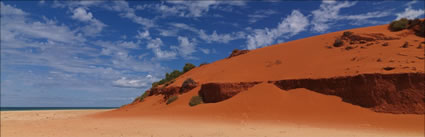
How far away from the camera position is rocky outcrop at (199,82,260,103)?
1956 centimetres

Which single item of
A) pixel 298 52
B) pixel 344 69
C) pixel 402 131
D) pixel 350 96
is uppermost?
pixel 298 52

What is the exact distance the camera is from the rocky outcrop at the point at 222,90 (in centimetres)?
1956

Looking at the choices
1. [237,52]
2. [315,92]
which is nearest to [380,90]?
[315,92]

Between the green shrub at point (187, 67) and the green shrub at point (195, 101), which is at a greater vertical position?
the green shrub at point (187, 67)

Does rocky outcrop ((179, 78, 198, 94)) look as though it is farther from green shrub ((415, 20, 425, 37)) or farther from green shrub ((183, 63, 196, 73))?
green shrub ((415, 20, 425, 37))

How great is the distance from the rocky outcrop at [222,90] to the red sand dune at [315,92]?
17cm

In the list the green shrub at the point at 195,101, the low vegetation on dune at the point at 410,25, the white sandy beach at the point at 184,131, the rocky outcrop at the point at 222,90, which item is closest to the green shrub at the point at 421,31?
the low vegetation on dune at the point at 410,25

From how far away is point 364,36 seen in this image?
2455cm

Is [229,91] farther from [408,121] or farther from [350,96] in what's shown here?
[408,121]

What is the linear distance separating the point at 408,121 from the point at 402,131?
54.9 inches

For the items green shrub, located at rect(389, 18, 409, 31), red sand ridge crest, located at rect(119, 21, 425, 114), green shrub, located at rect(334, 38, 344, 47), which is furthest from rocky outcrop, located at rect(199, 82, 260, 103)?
green shrub, located at rect(389, 18, 409, 31)

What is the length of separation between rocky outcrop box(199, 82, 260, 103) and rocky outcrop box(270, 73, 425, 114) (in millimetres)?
5927

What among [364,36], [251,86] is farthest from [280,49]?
[251,86]

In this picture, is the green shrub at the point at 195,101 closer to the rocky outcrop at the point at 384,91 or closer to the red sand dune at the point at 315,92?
the red sand dune at the point at 315,92
